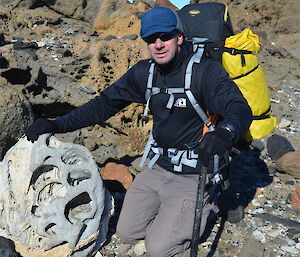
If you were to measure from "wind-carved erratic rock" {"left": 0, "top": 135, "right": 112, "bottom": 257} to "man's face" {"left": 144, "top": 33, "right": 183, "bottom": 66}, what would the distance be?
4.26 ft

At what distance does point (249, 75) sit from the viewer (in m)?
5.09

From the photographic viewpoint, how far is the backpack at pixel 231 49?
479 centimetres

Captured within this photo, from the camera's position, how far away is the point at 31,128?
4.34 m

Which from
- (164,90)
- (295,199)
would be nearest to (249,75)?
(164,90)

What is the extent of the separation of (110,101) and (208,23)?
4.81 feet

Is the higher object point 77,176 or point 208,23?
point 208,23

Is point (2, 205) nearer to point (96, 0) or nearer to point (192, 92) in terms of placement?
point (192, 92)

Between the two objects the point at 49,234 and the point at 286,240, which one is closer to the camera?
the point at 49,234

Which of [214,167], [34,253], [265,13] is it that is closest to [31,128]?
[34,253]

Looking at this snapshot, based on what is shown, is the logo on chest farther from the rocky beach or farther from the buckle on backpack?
the rocky beach

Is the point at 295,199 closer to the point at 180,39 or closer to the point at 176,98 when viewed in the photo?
the point at 176,98

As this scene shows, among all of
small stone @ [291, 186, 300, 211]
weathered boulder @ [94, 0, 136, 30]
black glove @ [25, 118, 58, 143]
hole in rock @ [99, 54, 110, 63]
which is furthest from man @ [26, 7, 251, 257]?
weathered boulder @ [94, 0, 136, 30]

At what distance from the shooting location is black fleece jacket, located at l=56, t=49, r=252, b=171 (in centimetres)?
382

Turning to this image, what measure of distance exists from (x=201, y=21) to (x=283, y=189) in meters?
2.93
